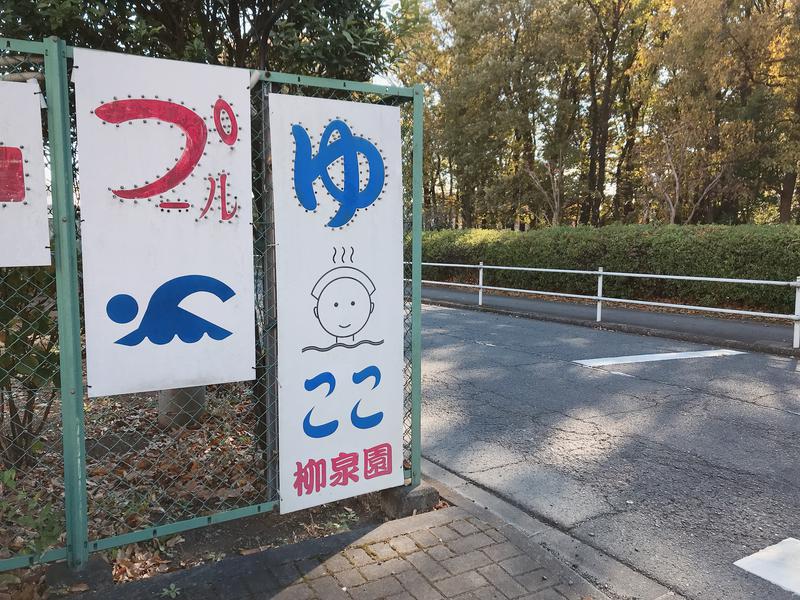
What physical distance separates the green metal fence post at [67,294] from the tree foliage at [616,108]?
40.5ft

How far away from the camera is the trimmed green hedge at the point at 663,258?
11289mm

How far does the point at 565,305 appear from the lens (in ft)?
44.5

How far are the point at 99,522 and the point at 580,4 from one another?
24.3 meters

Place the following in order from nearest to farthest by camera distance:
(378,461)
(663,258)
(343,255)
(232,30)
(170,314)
→ 1. (170,314)
2. (343,255)
3. (378,461)
4. (232,30)
5. (663,258)

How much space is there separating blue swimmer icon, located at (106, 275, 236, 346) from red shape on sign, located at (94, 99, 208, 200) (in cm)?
41

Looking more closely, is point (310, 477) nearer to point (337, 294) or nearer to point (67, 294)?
point (337, 294)

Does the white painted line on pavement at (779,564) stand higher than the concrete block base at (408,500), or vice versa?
the concrete block base at (408,500)

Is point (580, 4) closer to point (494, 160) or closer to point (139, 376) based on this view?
point (494, 160)

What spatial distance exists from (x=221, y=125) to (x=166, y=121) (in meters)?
0.24

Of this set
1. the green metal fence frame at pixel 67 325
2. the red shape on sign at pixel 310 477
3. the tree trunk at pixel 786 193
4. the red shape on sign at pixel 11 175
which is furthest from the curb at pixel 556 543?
the tree trunk at pixel 786 193

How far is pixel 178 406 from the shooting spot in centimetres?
455

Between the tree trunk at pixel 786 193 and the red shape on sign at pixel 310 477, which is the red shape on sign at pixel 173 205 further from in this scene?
the tree trunk at pixel 786 193

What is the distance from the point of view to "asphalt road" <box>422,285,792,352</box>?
923 centimetres

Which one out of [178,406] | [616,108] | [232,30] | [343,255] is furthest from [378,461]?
[616,108]
